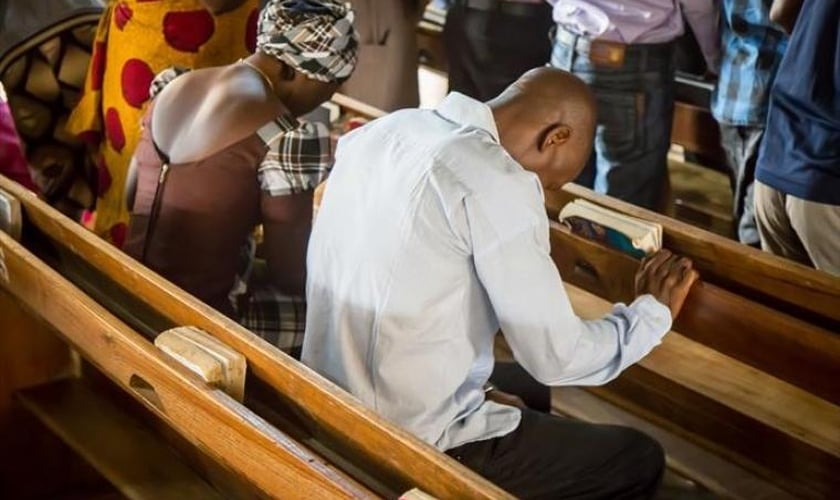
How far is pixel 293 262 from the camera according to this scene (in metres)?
2.29

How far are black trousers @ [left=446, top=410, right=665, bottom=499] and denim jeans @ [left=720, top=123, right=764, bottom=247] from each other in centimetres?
136

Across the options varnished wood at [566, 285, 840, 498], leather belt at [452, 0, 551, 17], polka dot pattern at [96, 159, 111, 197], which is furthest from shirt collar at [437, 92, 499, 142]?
leather belt at [452, 0, 551, 17]

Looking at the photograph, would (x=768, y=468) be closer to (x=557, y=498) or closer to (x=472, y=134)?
(x=557, y=498)

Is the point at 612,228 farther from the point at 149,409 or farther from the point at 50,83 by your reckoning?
the point at 50,83

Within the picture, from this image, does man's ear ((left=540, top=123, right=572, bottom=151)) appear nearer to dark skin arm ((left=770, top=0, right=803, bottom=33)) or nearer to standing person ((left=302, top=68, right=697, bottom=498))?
standing person ((left=302, top=68, right=697, bottom=498))

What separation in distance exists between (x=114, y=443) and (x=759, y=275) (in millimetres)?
1176

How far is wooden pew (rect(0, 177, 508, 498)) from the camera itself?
146cm

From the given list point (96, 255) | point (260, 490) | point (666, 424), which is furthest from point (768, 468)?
point (96, 255)

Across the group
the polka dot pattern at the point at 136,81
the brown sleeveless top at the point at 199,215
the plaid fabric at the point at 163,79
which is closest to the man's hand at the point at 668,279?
the brown sleeveless top at the point at 199,215

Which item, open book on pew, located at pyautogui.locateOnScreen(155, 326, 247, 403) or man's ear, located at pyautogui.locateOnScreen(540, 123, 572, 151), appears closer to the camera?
open book on pew, located at pyautogui.locateOnScreen(155, 326, 247, 403)

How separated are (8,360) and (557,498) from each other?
41.4 inches

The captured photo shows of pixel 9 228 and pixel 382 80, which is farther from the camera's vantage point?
pixel 382 80

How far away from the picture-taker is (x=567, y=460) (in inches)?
78.1

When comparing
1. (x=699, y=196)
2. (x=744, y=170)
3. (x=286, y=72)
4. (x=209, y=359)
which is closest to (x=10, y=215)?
(x=286, y=72)
